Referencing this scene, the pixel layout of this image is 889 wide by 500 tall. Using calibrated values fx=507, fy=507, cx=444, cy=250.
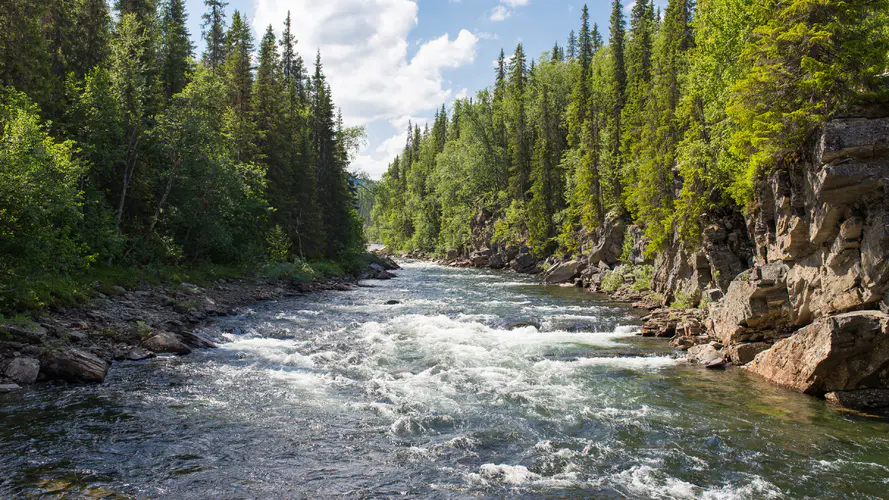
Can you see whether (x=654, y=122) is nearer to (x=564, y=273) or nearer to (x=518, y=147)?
(x=564, y=273)

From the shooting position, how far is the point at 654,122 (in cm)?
3319

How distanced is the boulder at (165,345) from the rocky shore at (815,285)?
16.2 meters

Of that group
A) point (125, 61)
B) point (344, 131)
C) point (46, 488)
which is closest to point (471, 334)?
point (46, 488)

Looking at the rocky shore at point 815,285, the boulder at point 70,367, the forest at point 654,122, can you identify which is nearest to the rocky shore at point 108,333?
the boulder at point 70,367

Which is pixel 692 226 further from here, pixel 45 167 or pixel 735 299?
pixel 45 167

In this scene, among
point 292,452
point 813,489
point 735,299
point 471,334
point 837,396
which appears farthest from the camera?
point 471,334

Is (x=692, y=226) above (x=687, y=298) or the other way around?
above

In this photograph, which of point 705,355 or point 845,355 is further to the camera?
point 705,355

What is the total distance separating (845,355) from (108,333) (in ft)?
66.5

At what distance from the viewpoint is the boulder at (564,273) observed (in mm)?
41844

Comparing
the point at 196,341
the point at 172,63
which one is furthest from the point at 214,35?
the point at 196,341

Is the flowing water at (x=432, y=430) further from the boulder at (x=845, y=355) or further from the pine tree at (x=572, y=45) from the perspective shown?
the pine tree at (x=572, y=45)

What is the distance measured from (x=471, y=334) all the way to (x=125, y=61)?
22.3 meters

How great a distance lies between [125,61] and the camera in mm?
25797
